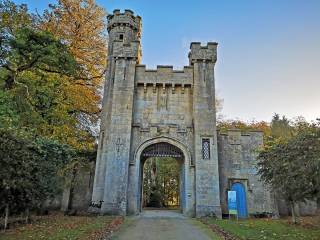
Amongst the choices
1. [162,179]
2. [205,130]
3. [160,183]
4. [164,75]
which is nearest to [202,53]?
[164,75]

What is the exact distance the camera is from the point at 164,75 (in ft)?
60.5

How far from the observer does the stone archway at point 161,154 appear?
51.9 ft

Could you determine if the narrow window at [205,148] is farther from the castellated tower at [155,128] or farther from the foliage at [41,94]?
the foliage at [41,94]

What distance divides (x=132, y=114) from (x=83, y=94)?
329 cm

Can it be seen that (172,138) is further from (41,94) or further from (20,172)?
(20,172)

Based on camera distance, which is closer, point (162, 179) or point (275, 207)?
point (275, 207)

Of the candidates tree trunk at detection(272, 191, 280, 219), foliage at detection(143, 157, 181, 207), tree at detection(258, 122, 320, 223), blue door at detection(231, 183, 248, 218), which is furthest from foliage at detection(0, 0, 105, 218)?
foliage at detection(143, 157, 181, 207)

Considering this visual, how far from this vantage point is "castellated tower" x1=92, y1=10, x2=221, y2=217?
1578 centimetres

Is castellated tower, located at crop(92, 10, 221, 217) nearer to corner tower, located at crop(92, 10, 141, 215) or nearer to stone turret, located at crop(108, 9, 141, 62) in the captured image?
corner tower, located at crop(92, 10, 141, 215)

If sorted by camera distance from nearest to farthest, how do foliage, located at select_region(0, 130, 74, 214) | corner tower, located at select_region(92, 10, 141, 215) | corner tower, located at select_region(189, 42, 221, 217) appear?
foliage, located at select_region(0, 130, 74, 214)
corner tower, located at select_region(92, 10, 141, 215)
corner tower, located at select_region(189, 42, 221, 217)

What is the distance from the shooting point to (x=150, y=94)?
18.3 metres

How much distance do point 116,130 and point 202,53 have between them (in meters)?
7.67

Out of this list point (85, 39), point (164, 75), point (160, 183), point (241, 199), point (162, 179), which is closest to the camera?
point (241, 199)

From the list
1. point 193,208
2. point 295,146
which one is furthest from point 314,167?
point 193,208
